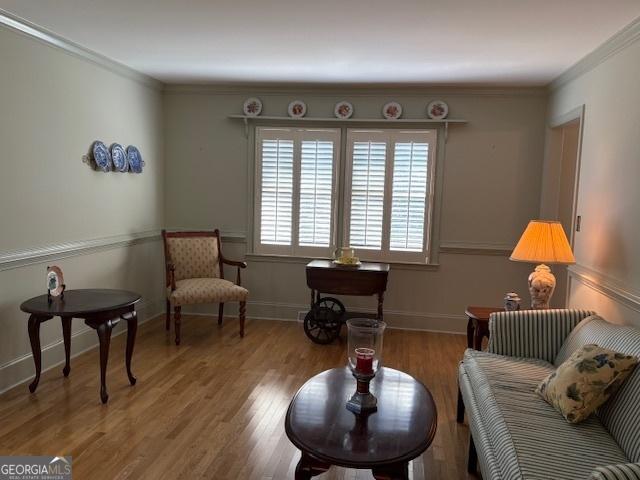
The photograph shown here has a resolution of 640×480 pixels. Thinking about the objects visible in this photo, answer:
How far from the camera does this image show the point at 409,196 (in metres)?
4.68

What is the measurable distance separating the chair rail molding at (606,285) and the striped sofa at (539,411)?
0.20 m

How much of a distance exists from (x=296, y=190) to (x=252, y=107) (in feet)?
3.02

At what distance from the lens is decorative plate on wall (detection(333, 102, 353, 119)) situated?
4680 millimetres

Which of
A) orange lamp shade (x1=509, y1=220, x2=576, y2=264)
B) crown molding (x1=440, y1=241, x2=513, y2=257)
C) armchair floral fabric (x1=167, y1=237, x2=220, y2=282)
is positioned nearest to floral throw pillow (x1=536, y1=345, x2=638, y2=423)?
orange lamp shade (x1=509, y1=220, x2=576, y2=264)

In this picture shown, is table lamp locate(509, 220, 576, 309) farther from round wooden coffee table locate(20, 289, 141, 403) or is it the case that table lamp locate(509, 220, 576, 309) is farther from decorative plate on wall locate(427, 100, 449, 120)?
round wooden coffee table locate(20, 289, 141, 403)

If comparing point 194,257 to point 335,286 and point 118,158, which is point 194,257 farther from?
point 335,286

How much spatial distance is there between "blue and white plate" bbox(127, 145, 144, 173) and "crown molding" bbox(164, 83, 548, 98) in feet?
2.86

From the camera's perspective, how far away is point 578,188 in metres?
3.54

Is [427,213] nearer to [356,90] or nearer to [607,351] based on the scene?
[356,90]

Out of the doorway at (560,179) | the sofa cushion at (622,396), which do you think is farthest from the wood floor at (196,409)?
the doorway at (560,179)

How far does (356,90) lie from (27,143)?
2823 mm

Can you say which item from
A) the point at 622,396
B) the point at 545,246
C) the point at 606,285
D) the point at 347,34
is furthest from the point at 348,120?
the point at 622,396

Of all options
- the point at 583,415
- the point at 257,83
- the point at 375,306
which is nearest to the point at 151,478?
the point at 583,415

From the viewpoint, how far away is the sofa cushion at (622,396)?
1.76 meters
